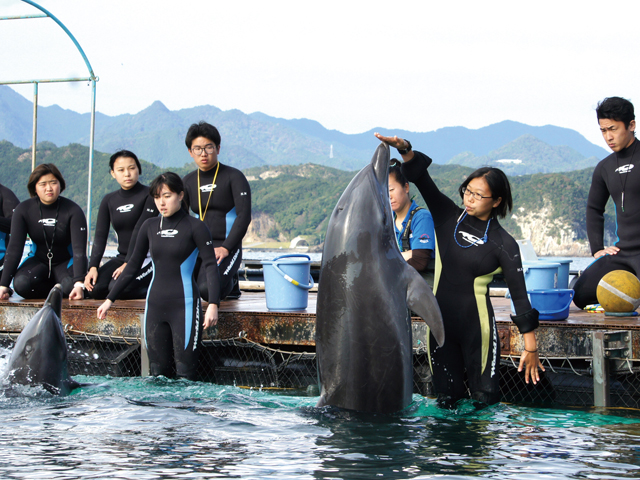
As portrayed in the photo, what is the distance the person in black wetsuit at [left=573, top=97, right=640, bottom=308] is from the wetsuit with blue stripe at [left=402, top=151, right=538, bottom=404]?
7.38 ft

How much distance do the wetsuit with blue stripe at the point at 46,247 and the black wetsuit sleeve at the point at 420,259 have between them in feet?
12.3

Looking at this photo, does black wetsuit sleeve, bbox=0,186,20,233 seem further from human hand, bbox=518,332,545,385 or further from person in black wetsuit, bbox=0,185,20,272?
human hand, bbox=518,332,545,385

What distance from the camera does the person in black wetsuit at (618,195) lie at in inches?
226

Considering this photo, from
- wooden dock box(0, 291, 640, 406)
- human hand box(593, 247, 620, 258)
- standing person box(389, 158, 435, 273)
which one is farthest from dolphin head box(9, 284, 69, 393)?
human hand box(593, 247, 620, 258)

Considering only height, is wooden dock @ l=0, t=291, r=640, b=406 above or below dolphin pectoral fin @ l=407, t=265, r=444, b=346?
→ below

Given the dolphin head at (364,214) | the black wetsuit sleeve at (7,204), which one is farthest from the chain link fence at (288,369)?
the dolphin head at (364,214)

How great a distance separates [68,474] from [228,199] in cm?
409

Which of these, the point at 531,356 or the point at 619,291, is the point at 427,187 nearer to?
the point at 531,356

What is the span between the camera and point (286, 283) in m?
6.18

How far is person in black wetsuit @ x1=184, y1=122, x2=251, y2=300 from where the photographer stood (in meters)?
6.82

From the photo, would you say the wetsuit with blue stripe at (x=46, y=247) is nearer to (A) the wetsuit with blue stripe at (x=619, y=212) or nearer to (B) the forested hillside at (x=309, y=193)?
(A) the wetsuit with blue stripe at (x=619, y=212)

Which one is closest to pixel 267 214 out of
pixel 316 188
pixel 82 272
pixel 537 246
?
pixel 316 188

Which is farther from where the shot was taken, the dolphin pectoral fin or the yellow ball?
the yellow ball

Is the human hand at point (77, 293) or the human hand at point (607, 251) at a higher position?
the human hand at point (607, 251)
